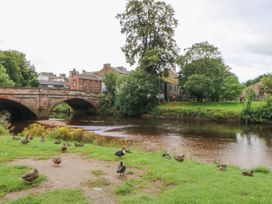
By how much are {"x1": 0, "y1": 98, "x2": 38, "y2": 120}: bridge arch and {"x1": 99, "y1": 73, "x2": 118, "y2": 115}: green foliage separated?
57.1ft

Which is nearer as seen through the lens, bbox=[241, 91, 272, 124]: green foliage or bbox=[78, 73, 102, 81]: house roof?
bbox=[241, 91, 272, 124]: green foliage

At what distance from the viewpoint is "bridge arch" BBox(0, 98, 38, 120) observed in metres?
50.1

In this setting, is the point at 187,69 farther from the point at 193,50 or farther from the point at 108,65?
the point at 108,65

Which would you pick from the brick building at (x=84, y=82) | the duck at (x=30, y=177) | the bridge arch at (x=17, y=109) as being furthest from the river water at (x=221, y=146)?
the brick building at (x=84, y=82)

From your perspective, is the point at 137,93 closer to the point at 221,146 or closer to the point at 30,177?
the point at 221,146

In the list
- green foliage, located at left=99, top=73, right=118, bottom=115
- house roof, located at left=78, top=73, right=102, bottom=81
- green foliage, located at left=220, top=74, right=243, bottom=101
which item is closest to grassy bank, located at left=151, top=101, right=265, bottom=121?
green foliage, located at left=220, top=74, right=243, bottom=101

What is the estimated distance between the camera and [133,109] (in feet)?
200

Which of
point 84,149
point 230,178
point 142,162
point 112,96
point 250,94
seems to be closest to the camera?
point 230,178

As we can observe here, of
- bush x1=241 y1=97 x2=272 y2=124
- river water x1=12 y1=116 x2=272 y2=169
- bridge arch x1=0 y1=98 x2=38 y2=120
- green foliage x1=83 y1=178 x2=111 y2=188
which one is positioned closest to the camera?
green foliage x1=83 y1=178 x2=111 y2=188

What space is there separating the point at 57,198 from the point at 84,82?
90586 millimetres

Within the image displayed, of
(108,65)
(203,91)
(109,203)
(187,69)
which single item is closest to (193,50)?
(187,69)

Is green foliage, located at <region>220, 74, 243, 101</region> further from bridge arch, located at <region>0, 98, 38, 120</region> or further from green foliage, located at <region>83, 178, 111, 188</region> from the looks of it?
green foliage, located at <region>83, 178, 111, 188</region>

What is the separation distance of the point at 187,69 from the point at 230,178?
2109 inches

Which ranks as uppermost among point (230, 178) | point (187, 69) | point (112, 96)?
point (187, 69)
